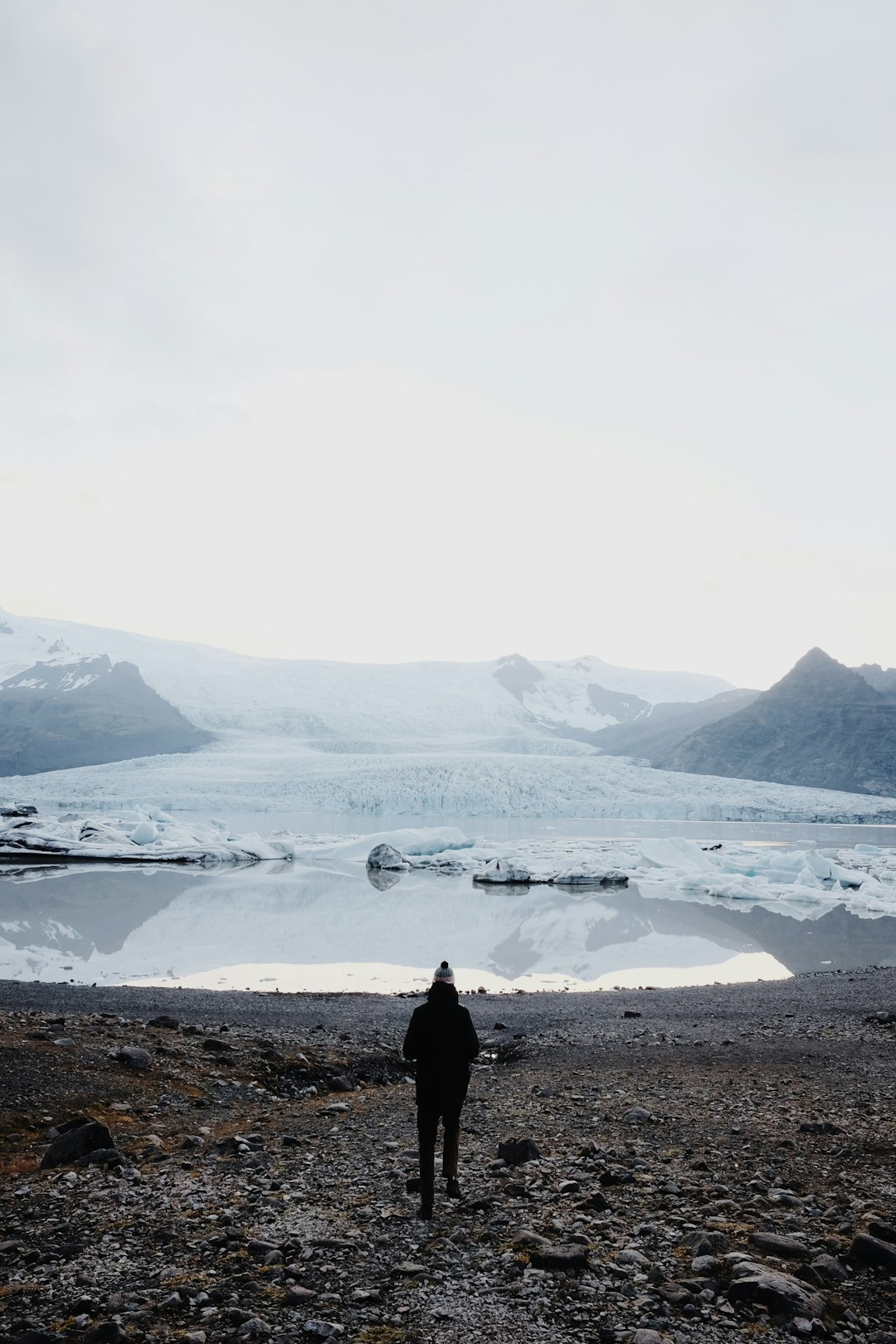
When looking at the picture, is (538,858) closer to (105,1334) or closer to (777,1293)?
(777,1293)

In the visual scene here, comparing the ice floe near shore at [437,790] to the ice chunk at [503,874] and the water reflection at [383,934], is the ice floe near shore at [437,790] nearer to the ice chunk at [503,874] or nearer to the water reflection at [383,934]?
the water reflection at [383,934]

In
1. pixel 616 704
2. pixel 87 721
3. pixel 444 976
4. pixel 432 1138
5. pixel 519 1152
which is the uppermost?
pixel 616 704

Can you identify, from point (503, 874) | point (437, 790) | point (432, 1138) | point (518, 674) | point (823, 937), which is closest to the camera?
point (432, 1138)

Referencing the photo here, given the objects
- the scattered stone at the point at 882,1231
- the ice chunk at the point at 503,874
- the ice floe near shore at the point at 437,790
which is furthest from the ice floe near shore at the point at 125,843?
the scattered stone at the point at 882,1231

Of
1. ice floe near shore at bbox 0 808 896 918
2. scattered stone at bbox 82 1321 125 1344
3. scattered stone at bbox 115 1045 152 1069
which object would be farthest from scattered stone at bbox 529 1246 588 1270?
ice floe near shore at bbox 0 808 896 918

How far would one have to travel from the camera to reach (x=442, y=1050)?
3936 millimetres

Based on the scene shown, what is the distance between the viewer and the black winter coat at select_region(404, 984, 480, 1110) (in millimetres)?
3934

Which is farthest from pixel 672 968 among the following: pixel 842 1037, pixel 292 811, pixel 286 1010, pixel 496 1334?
pixel 292 811

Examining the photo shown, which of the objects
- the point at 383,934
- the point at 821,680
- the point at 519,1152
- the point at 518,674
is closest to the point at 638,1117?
the point at 519,1152

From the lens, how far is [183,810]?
140 ft

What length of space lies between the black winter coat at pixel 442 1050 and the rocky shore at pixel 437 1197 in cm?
49

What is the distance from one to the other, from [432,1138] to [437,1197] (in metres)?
0.37

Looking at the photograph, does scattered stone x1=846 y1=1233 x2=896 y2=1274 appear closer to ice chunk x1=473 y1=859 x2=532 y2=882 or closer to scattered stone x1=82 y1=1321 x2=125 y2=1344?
scattered stone x1=82 y1=1321 x2=125 y2=1344

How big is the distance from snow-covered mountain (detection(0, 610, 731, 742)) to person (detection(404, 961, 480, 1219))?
6044 cm
